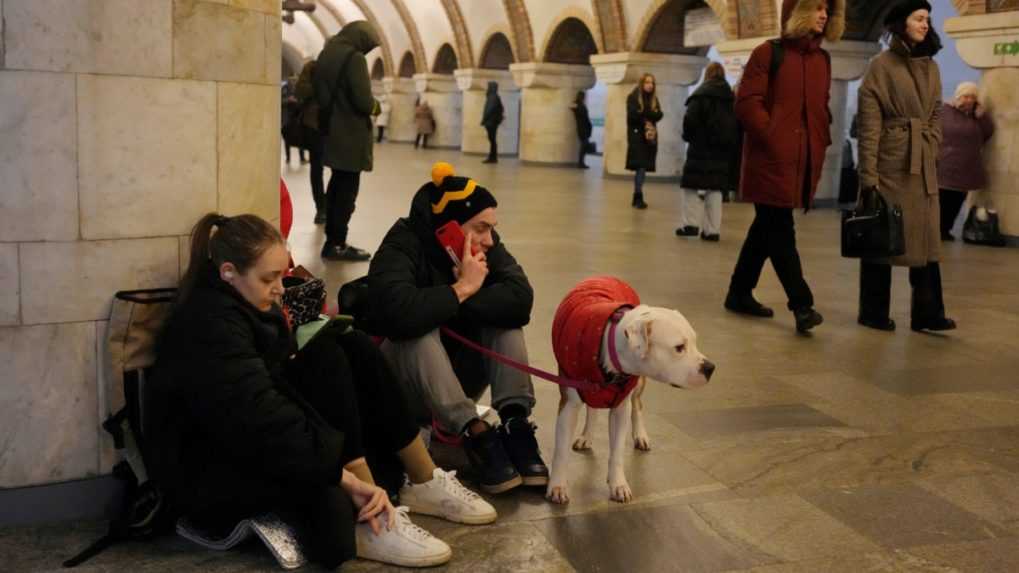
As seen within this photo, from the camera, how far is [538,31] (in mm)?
23938

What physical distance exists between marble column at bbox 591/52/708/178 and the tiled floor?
460 inches

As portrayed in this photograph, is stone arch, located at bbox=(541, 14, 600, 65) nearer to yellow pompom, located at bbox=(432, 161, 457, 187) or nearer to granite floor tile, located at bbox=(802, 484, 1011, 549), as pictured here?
yellow pompom, located at bbox=(432, 161, 457, 187)

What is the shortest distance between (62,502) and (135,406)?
1.24ft

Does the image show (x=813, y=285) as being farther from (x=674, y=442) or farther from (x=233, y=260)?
(x=233, y=260)

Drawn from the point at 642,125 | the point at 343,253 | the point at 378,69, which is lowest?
the point at 343,253

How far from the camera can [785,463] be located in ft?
12.7

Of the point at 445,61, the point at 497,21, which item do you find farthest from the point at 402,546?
the point at 445,61

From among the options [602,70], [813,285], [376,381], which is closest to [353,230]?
[813,285]

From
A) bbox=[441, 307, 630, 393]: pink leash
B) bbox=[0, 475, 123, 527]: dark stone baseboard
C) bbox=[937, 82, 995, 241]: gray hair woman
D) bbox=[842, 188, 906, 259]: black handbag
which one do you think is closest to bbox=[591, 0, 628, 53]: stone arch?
bbox=[937, 82, 995, 241]: gray hair woman

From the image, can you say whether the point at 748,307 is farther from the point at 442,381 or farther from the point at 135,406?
the point at 135,406

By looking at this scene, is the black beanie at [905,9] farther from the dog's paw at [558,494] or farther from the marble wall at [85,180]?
the marble wall at [85,180]

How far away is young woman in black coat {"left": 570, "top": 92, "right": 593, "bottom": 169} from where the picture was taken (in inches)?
906

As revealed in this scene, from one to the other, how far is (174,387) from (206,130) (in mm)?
808

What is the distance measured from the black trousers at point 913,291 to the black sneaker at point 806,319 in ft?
1.48
